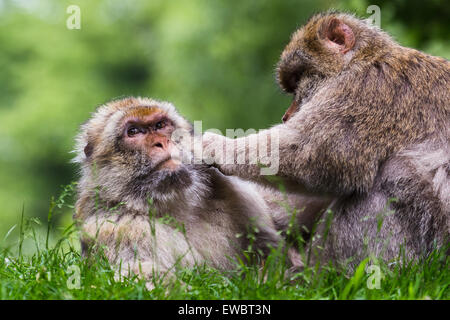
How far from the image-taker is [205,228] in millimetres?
5152

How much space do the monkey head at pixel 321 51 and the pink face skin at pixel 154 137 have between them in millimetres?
901

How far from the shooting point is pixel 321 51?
5.32 metres

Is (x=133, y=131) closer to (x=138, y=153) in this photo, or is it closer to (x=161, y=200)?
(x=138, y=153)

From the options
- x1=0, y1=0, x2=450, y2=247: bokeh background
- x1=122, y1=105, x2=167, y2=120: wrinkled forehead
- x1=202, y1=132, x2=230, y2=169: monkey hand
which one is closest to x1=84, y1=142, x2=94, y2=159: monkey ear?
x1=122, y1=105, x2=167, y2=120: wrinkled forehead

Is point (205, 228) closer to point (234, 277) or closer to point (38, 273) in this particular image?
point (234, 277)

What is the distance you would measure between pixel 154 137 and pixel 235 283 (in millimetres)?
1490

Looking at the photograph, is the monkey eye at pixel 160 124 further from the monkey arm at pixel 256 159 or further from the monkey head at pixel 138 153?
the monkey arm at pixel 256 159

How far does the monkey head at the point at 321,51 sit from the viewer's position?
5.24 meters

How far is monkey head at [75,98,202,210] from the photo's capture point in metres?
5.06

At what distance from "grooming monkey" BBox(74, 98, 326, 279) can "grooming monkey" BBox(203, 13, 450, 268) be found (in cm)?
34

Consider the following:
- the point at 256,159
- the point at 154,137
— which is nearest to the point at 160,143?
the point at 154,137

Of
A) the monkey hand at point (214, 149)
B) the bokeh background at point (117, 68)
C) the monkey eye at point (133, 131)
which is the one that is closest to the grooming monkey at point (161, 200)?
the monkey eye at point (133, 131)

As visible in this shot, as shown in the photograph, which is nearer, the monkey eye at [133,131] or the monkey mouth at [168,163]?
the monkey mouth at [168,163]

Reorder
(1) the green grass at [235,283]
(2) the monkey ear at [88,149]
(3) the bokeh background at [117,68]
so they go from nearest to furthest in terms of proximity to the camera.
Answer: (1) the green grass at [235,283] < (2) the monkey ear at [88,149] < (3) the bokeh background at [117,68]
